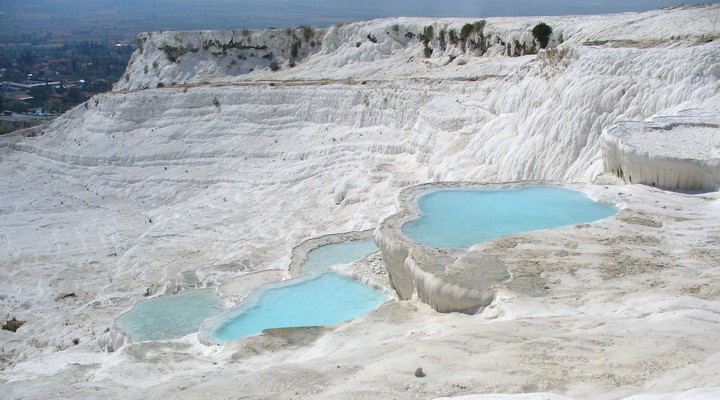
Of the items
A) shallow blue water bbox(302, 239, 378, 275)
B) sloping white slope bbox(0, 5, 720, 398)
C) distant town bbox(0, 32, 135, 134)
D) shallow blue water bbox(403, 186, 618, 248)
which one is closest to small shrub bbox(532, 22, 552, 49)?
sloping white slope bbox(0, 5, 720, 398)

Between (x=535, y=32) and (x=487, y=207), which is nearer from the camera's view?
(x=487, y=207)

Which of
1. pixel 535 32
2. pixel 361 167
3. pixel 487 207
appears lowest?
pixel 361 167

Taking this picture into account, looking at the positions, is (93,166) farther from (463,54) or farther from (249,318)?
(249,318)

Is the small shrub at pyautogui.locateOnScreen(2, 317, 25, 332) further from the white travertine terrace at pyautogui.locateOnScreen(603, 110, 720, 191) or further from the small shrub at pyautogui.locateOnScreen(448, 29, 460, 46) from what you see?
the small shrub at pyautogui.locateOnScreen(448, 29, 460, 46)

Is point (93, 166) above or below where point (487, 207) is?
below

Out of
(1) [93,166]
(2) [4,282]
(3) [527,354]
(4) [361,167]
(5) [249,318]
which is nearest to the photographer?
(3) [527,354]

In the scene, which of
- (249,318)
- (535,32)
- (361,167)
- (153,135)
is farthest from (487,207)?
(153,135)
